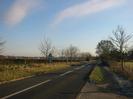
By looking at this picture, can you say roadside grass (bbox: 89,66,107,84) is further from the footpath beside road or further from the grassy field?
the grassy field

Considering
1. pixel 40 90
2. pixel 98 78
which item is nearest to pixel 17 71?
pixel 98 78

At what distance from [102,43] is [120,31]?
4375 inches

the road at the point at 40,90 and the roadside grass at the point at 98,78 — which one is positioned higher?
the roadside grass at the point at 98,78

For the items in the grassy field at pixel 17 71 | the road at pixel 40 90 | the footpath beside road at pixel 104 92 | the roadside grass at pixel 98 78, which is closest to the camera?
the road at pixel 40 90

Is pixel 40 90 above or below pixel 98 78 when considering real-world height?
below

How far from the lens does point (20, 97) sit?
13266 mm

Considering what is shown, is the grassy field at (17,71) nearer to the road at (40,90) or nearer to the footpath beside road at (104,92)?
the road at (40,90)

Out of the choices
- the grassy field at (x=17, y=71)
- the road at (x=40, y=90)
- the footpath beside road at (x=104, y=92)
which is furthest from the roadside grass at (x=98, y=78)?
the grassy field at (x=17, y=71)

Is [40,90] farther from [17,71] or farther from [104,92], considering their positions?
[17,71]

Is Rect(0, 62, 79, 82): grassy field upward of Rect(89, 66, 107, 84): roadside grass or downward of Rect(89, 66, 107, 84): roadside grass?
upward

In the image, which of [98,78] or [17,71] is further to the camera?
[17,71]

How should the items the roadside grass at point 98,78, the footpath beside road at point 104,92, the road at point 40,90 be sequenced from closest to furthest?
the road at point 40,90
the footpath beside road at point 104,92
the roadside grass at point 98,78

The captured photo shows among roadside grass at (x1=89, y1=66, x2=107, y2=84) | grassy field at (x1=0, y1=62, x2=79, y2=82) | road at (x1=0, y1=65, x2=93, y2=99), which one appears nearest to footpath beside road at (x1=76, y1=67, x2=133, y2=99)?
road at (x1=0, y1=65, x2=93, y2=99)

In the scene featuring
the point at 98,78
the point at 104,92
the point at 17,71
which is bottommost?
the point at 104,92
